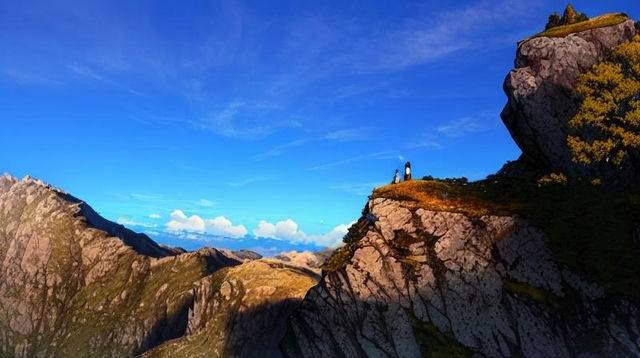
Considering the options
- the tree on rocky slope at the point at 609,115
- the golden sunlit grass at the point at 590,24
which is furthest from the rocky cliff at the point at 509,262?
the tree on rocky slope at the point at 609,115

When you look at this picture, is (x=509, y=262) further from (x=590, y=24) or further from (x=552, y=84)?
(x=590, y=24)

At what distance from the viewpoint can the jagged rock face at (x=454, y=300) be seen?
46688mm

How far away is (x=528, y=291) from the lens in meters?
49.8

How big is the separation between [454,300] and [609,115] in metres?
25.1

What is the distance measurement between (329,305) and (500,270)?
17951 millimetres

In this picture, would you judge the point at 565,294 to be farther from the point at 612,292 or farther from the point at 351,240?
the point at 351,240

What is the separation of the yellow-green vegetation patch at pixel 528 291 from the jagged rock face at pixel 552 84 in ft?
53.9

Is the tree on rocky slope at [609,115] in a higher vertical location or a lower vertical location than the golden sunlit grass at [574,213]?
higher

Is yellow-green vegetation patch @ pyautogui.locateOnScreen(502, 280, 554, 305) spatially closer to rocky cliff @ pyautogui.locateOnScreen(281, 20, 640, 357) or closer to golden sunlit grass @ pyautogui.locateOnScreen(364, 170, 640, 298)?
rocky cliff @ pyautogui.locateOnScreen(281, 20, 640, 357)

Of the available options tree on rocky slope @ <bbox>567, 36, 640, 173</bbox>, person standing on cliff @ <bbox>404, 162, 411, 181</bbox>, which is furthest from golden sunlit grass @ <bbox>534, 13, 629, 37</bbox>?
person standing on cliff @ <bbox>404, 162, 411, 181</bbox>

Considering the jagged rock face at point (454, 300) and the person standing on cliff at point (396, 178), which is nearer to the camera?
the jagged rock face at point (454, 300)

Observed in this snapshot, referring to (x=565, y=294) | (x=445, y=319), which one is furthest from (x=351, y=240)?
(x=565, y=294)

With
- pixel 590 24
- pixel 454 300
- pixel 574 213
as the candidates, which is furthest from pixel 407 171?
pixel 590 24

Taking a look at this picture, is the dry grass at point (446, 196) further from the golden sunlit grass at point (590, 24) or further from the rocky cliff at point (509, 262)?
the golden sunlit grass at point (590, 24)
